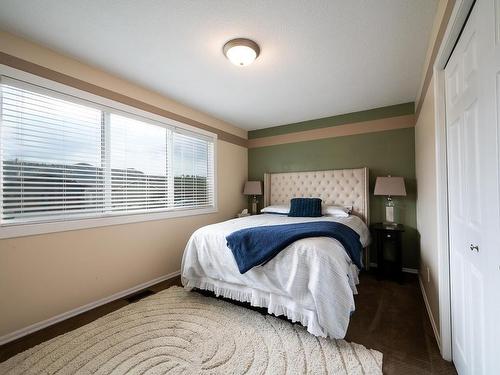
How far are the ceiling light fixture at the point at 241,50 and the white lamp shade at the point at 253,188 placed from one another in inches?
101

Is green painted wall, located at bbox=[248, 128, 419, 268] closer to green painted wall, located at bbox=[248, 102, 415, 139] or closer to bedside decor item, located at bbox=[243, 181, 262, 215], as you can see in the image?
green painted wall, located at bbox=[248, 102, 415, 139]

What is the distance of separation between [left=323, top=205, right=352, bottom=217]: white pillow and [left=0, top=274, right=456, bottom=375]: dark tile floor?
102 centimetres

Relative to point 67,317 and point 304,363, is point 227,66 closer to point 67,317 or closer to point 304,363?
point 304,363

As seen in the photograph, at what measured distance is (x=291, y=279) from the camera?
1.88m

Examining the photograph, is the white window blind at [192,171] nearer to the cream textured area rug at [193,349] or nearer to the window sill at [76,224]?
the window sill at [76,224]

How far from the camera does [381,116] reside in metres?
3.50

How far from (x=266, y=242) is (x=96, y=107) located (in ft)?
7.54

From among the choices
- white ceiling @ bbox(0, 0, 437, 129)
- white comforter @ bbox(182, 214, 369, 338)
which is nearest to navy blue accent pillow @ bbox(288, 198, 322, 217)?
white comforter @ bbox(182, 214, 369, 338)

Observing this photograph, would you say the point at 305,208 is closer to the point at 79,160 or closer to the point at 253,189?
the point at 253,189

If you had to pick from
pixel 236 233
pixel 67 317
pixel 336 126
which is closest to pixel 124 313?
pixel 67 317

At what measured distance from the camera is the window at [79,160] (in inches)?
74.9

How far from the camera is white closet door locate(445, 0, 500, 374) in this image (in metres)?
0.95

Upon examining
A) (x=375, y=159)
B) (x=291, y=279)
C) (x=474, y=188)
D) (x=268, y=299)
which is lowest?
(x=268, y=299)

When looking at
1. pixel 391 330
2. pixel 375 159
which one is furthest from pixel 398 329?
pixel 375 159
